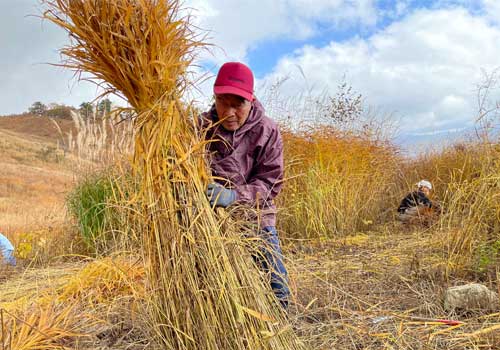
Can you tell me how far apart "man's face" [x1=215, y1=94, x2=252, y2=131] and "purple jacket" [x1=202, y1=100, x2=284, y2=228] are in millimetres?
43

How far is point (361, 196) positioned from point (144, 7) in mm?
4268

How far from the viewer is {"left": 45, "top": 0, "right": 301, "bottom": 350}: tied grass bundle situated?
149cm

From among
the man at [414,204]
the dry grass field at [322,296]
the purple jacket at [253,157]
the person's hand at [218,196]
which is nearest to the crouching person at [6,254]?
the dry grass field at [322,296]

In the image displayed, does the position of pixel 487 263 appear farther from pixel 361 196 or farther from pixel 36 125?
pixel 36 125

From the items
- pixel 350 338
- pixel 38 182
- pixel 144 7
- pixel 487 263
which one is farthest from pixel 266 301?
pixel 38 182

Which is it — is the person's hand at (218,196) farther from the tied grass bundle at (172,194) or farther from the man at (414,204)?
the man at (414,204)

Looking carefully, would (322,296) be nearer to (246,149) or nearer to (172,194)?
(246,149)

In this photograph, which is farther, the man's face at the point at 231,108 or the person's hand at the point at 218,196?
the man's face at the point at 231,108

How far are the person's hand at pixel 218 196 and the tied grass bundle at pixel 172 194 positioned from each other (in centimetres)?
5

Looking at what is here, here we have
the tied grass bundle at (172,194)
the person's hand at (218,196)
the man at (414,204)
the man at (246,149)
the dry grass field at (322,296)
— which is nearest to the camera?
the tied grass bundle at (172,194)

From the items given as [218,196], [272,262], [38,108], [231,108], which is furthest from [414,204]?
[38,108]

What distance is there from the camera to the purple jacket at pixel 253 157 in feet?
6.42

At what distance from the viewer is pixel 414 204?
487 cm

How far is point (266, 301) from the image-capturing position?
5.37 feet
